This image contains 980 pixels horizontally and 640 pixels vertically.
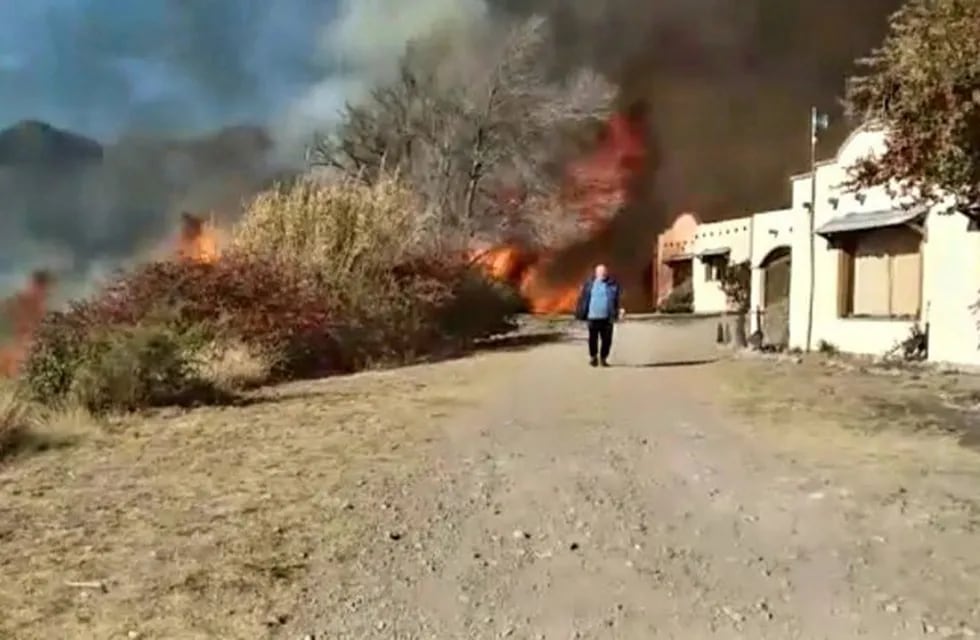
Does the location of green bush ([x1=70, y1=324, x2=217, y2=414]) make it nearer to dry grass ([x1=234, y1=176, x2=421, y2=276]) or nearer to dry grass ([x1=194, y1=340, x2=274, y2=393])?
dry grass ([x1=194, y1=340, x2=274, y2=393])

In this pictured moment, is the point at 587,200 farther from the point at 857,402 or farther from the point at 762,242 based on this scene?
the point at 857,402

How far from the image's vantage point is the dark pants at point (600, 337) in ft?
63.7

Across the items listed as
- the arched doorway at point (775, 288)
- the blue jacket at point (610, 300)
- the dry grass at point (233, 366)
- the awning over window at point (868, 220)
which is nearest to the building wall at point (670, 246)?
the arched doorway at point (775, 288)

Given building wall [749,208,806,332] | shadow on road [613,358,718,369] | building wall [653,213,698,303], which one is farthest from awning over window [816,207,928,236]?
building wall [653,213,698,303]

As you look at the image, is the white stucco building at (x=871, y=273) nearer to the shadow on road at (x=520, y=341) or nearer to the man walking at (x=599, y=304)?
the man walking at (x=599, y=304)

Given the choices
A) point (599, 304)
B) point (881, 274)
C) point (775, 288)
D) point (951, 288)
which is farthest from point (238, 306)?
point (775, 288)

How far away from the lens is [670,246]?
151 feet

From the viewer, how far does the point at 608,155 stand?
44.1 m

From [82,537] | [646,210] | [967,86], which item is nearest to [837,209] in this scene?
[967,86]

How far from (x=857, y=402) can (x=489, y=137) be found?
26.4 metres

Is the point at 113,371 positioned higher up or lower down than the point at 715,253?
lower down

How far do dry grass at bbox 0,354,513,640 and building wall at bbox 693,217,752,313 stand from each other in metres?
26.5

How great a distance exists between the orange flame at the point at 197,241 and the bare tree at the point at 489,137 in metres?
13.8

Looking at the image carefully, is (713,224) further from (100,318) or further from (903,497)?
(903,497)
